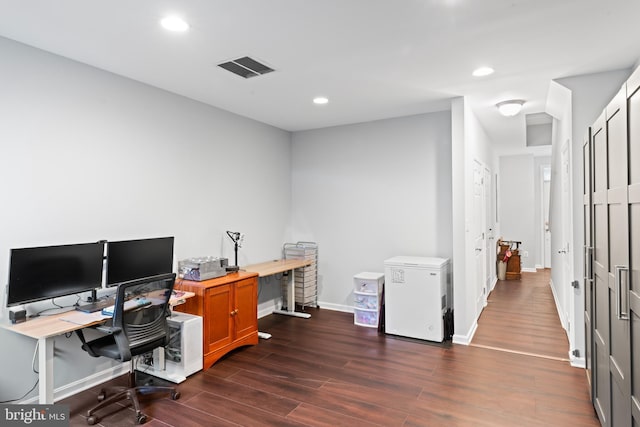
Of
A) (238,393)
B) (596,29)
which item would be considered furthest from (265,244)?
(596,29)

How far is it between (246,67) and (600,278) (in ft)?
9.84

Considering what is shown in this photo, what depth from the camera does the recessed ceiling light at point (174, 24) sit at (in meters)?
2.34

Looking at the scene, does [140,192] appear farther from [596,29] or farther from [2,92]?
[596,29]

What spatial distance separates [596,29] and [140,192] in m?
3.88

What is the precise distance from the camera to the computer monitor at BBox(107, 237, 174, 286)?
9.95 ft

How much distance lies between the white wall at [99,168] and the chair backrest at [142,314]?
75 centimetres

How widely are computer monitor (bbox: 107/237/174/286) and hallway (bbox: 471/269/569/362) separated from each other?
334 centimetres

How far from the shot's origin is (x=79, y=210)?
9.89 ft

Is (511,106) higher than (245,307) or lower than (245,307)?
higher

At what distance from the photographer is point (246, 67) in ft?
10.3

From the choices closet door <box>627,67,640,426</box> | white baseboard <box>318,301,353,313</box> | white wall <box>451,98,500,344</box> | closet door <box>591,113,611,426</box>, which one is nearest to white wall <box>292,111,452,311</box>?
white baseboard <box>318,301,353,313</box>

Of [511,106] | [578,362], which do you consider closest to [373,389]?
[578,362]

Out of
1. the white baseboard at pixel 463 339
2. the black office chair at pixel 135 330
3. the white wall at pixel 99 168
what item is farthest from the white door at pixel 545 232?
the black office chair at pixel 135 330

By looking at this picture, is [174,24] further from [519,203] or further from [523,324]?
[519,203]
